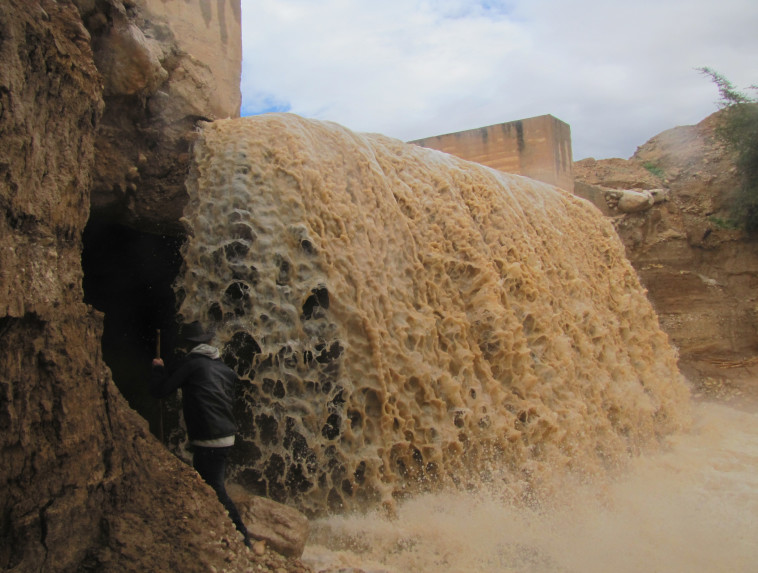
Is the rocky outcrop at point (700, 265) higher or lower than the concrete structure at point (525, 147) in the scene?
lower

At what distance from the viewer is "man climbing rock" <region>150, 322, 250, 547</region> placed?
2.90 m

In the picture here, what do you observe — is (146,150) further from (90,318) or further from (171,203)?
(90,318)

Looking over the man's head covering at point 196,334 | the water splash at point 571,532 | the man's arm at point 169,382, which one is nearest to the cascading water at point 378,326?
the water splash at point 571,532

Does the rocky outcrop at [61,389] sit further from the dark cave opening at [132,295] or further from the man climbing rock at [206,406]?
the dark cave opening at [132,295]

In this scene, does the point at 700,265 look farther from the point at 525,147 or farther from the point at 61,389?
the point at 61,389

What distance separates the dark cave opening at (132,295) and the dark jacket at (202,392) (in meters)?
1.25

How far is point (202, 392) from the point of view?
9.63 ft

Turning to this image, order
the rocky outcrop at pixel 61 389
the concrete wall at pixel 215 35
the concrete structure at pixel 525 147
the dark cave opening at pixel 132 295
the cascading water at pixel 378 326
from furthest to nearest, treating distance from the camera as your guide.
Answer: the concrete structure at pixel 525 147
the concrete wall at pixel 215 35
the dark cave opening at pixel 132 295
the cascading water at pixel 378 326
the rocky outcrop at pixel 61 389

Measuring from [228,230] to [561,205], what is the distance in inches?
183

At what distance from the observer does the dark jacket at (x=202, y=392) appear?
2.91m

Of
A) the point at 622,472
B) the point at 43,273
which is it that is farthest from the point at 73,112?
the point at 622,472

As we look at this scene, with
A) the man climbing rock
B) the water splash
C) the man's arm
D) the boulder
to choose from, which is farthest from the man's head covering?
the water splash

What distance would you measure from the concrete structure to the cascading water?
3313 mm

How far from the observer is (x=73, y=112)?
8.28 ft
